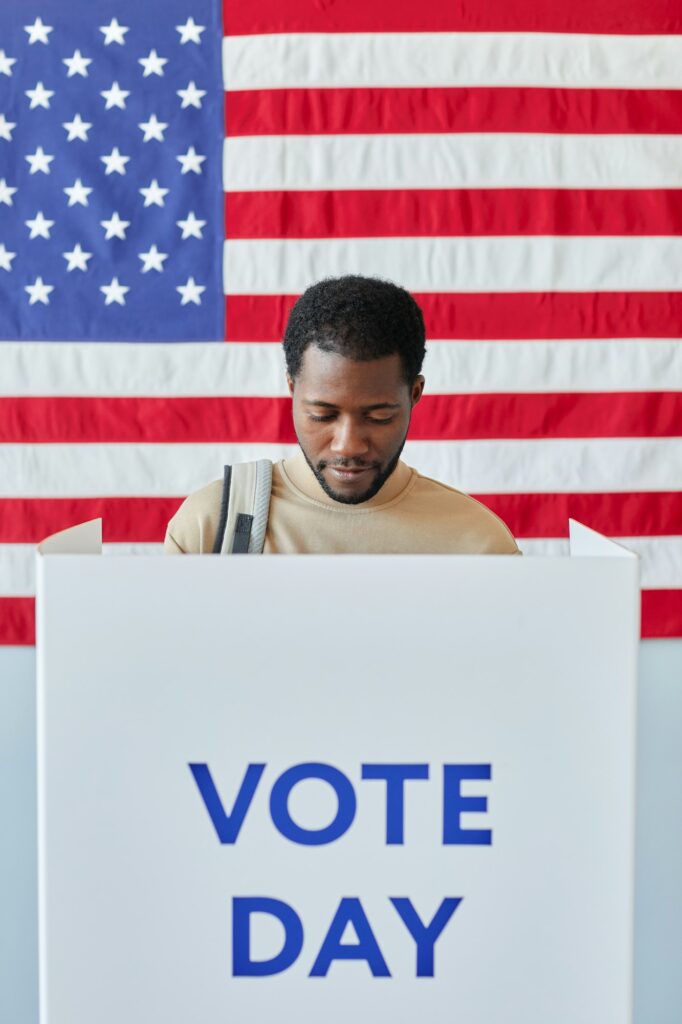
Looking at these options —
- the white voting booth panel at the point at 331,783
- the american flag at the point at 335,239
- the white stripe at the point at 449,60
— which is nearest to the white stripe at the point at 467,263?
the american flag at the point at 335,239

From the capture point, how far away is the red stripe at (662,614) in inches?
70.0

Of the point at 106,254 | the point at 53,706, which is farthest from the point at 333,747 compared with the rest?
the point at 106,254

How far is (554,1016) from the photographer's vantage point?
1.92ft

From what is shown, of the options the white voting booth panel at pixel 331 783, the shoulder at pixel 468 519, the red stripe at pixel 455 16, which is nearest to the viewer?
the white voting booth panel at pixel 331 783

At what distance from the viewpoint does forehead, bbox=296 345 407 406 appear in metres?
0.95

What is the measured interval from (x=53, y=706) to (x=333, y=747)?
0.53 feet

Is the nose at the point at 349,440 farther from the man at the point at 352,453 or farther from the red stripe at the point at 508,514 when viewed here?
the red stripe at the point at 508,514

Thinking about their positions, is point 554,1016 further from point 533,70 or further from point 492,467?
point 533,70

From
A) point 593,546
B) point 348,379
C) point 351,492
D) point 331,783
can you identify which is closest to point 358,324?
point 348,379

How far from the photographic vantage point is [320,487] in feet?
3.39

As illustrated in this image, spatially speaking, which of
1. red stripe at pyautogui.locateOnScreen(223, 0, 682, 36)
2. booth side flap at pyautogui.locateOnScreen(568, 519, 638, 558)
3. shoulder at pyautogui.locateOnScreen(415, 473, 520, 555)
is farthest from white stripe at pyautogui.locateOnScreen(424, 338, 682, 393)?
booth side flap at pyautogui.locateOnScreen(568, 519, 638, 558)

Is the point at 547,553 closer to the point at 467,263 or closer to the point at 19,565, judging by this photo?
the point at 467,263

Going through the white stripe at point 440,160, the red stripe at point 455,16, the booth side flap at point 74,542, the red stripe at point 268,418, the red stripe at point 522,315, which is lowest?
the booth side flap at point 74,542

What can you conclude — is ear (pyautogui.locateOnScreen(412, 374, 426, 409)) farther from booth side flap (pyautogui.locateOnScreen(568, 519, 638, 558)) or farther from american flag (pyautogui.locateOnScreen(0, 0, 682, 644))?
american flag (pyautogui.locateOnScreen(0, 0, 682, 644))
